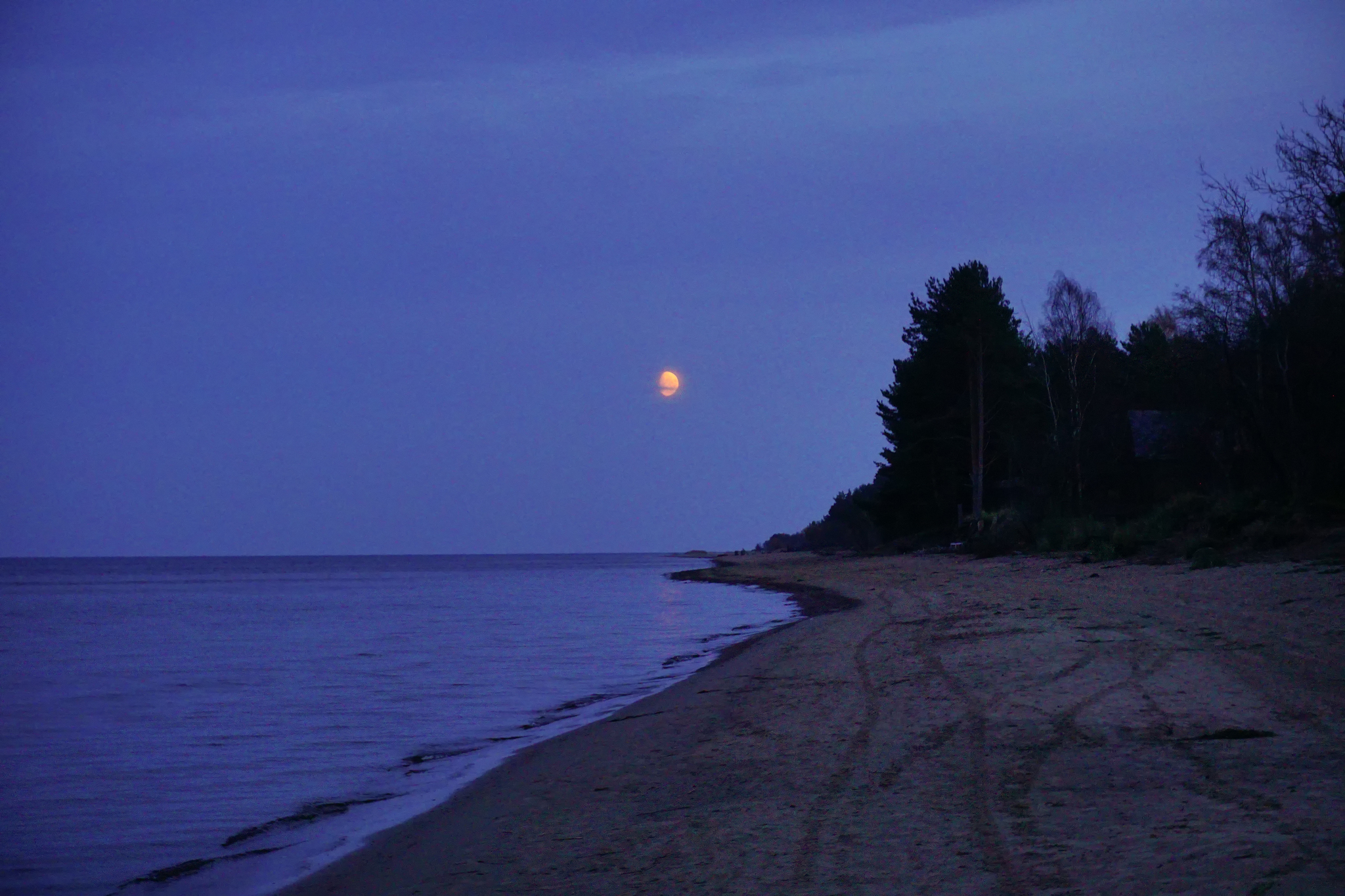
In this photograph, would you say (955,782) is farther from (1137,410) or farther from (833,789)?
(1137,410)

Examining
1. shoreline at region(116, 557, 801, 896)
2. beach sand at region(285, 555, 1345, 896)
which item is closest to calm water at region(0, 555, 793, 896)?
shoreline at region(116, 557, 801, 896)

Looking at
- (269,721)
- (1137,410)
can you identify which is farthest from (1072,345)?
(269,721)

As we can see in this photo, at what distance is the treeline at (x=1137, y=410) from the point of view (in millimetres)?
23922

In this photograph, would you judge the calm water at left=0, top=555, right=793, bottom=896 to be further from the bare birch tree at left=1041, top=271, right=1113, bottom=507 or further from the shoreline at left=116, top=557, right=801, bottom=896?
the bare birch tree at left=1041, top=271, right=1113, bottom=507

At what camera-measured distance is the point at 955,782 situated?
18.8ft

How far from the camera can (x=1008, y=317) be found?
1634 inches

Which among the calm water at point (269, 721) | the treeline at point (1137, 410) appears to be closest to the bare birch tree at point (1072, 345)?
the treeline at point (1137, 410)

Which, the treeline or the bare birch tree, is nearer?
the treeline

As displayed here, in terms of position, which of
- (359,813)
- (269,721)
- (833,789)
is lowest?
(269,721)

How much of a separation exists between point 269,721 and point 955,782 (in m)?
8.22

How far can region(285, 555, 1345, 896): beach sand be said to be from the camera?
13.8 ft

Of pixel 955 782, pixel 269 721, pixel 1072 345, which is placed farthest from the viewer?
pixel 1072 345

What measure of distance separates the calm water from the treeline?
11249 mm

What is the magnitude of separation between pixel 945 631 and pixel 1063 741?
23.8 ft
